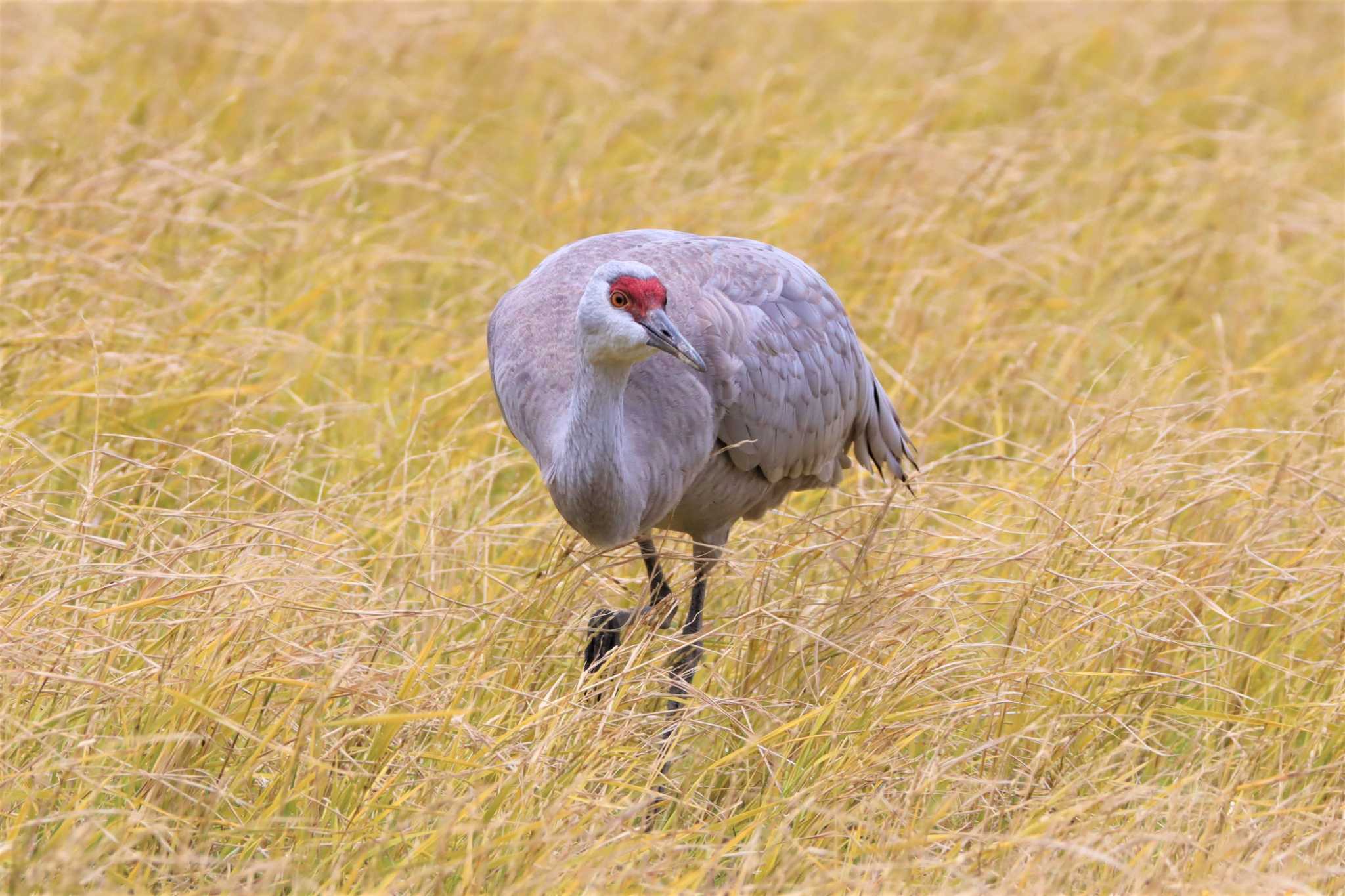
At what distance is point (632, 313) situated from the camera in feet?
10.8

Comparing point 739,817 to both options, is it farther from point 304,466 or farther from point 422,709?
point 304,466

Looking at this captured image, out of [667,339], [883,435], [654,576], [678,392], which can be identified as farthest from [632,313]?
[883,435]

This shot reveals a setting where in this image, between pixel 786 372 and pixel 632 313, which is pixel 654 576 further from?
pixel 632 313

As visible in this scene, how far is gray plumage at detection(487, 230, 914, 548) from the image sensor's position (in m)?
3.48

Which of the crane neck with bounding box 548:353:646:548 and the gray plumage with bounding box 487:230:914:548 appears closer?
the crane neck with bounding box 548:353:646:548

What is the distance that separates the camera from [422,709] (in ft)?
10.3

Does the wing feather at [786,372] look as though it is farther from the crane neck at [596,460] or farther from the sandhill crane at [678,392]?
the crane neck at [596,460]

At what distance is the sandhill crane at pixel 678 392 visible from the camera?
133 inches

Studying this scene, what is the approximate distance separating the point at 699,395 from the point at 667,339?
19.5 inches

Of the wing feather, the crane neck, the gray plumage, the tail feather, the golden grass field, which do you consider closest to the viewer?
the golden grass field

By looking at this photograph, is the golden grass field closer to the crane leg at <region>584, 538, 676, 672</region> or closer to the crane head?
the crane leg at <region>584, 538, 676, 672</region>

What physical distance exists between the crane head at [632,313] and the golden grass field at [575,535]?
0.60 meters

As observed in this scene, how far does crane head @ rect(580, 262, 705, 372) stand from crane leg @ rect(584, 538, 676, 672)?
0.61 meters

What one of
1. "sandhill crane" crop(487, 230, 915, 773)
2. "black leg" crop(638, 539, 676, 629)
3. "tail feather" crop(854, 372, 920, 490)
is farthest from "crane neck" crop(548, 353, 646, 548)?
"tail feather" crop(854, 372, 920, 490)
